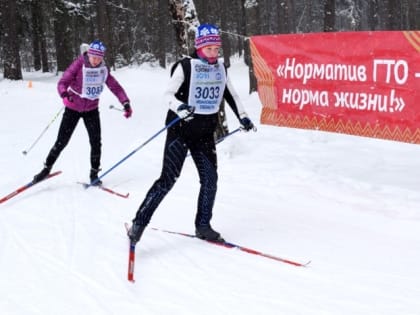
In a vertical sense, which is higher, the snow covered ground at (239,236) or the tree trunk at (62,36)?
the tree trunk at (62,36)

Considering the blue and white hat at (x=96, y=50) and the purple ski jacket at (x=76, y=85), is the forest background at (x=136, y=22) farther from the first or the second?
the purple ski jacket at (x=76, y=85)

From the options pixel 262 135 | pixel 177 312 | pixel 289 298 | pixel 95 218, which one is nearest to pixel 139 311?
pixel 177 312

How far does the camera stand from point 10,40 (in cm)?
2109

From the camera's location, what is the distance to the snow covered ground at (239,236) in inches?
150

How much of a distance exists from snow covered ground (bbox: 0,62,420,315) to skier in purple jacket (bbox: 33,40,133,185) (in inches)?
19.5

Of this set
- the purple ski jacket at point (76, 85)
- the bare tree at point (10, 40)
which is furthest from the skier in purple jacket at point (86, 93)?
the bare tree at point (10, 40)

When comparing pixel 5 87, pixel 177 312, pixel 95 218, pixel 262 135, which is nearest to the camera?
pixel 177 312

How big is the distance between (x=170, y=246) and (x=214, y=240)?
16.1 inches

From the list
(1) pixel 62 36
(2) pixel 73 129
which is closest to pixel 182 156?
(2) pixel 73 129

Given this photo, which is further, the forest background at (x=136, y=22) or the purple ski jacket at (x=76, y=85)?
the forest background at (x=136, y=22)

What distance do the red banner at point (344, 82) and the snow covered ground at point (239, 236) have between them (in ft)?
2.60

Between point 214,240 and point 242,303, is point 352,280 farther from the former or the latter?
point 214,240

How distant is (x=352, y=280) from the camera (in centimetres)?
407

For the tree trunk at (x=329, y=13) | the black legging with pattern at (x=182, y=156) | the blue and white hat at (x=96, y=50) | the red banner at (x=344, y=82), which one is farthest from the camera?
the tree trunk at (x=329, y=13)
